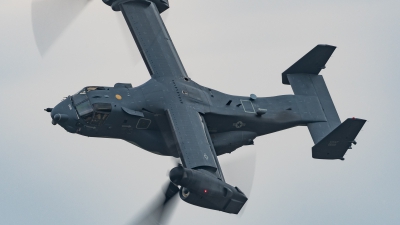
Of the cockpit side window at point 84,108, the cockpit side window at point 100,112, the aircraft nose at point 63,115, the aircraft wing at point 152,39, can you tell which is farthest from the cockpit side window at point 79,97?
the aircraft wing at point 152,39

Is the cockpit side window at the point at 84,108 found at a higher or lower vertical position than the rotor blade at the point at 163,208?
higher

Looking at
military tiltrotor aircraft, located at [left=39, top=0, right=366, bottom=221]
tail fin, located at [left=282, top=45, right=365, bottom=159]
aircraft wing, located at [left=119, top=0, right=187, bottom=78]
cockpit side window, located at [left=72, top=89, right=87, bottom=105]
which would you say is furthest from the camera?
aircraft wing, located at [left=119, top=0, right=187, bottom=78]

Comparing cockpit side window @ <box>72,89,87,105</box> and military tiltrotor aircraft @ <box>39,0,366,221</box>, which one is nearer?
military tiltrotor aircraft @ <box>39,0,366,221</box>

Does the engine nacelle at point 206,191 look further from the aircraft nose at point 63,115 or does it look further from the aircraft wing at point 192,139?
the aircraft nose at point 63,115

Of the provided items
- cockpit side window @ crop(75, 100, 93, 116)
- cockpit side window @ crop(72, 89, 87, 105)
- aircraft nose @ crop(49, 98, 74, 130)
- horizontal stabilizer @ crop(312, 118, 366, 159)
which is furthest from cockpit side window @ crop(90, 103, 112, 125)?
horizontal stabilizer @ crop(312, 118, 366, 159)

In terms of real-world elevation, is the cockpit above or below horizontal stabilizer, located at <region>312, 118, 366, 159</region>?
above

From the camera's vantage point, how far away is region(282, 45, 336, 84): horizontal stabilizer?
94125 millimetres

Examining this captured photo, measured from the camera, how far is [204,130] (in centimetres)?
8662

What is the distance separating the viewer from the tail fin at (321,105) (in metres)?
89.2

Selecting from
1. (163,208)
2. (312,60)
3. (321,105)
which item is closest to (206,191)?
(163,208)

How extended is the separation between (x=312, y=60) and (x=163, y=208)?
64.6ft

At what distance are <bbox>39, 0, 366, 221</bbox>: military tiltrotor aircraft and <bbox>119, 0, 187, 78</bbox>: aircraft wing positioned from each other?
0.26 feet

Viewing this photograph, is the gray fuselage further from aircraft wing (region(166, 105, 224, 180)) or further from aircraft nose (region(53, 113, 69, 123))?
aircraft wing (region(166, 105, 224, 180))

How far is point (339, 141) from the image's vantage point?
89.8m
